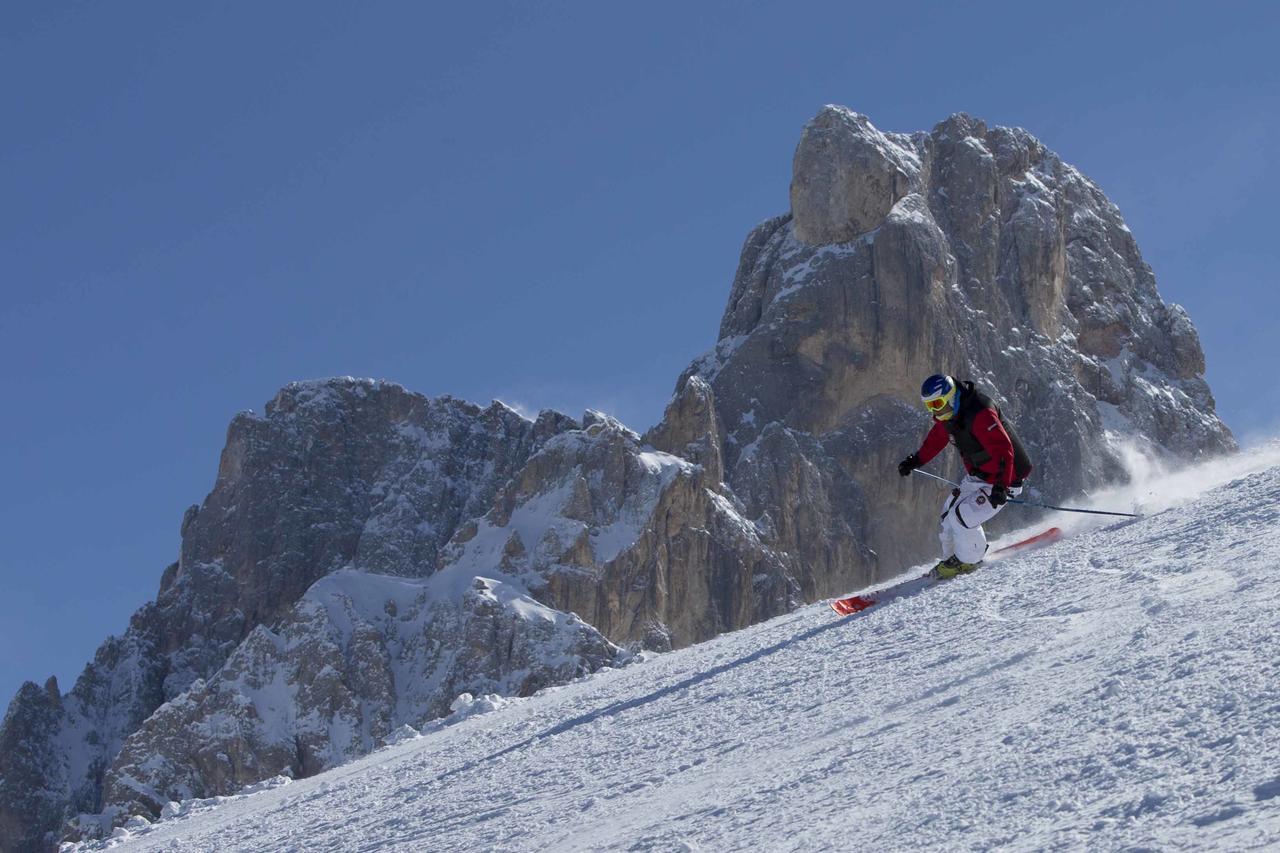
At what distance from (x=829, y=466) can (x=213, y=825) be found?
265ft

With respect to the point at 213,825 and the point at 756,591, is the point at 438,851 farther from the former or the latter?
the point at 756,591

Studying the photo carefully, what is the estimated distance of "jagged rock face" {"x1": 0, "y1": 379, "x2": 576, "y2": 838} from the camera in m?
91.3

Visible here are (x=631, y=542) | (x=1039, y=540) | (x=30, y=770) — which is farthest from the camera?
(x=30, y=770)

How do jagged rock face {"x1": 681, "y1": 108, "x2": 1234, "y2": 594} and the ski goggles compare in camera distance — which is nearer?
the ski goggles

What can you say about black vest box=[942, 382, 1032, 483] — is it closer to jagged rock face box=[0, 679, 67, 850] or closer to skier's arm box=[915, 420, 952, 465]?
skier's arm box=[915, 420, 952, 465]

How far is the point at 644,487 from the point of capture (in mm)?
84000

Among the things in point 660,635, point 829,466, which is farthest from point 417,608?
point 829,466

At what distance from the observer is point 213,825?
15.1 metres

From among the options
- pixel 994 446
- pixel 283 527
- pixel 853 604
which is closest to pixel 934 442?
pixel 994 446

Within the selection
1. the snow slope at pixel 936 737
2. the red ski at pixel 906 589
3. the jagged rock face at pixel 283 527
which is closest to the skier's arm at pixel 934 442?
the red ski at pixel 906 589

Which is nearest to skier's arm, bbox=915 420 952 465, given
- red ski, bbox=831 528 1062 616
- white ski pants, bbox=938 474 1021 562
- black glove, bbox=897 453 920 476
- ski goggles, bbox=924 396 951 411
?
black glove, bbox=897 453 920 476

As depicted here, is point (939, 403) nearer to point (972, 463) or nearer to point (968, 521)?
point (972, 463)

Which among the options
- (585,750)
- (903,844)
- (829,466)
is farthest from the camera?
(829,466)

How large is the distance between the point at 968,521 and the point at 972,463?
0.59 meters
